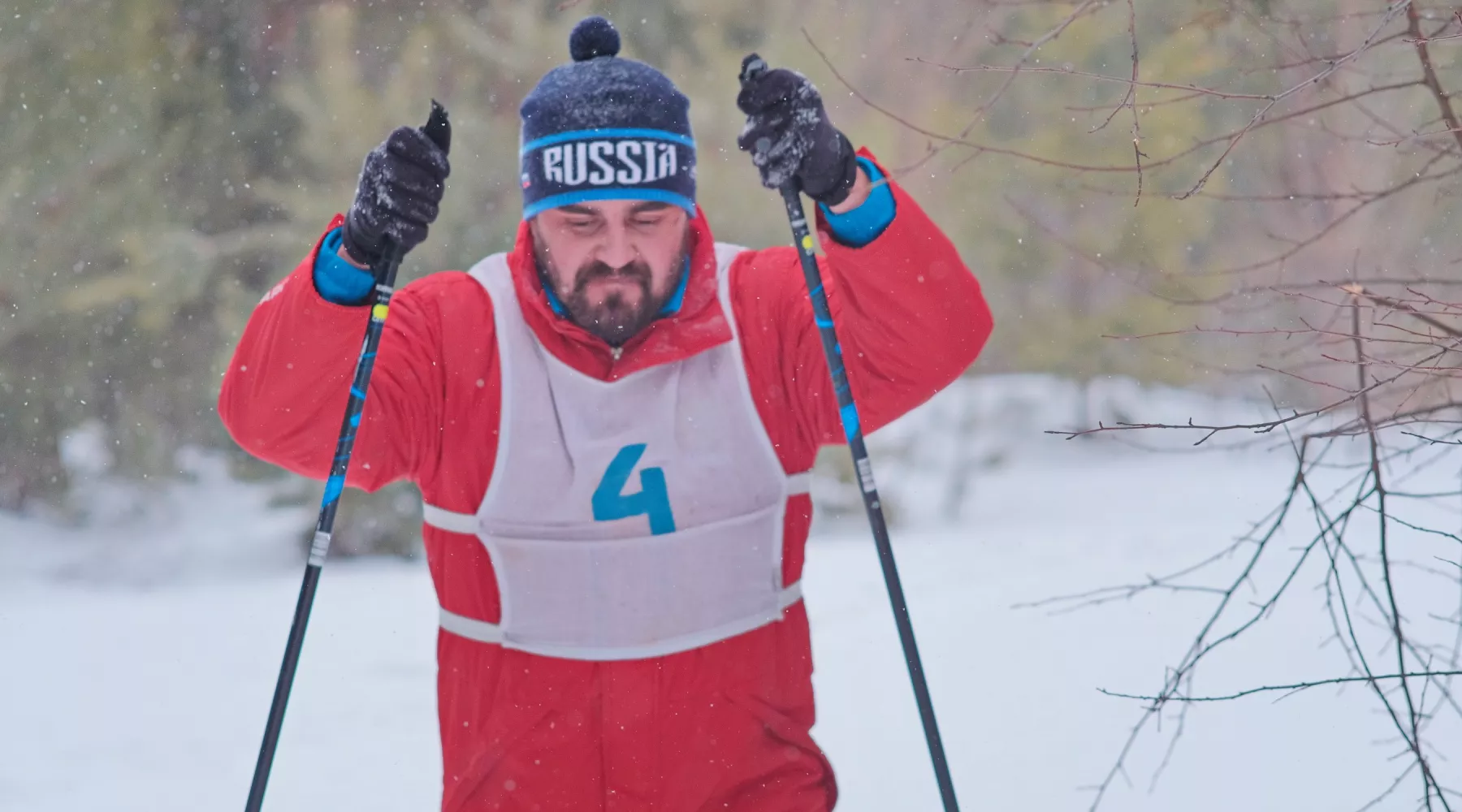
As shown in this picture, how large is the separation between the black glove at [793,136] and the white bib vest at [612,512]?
444mm

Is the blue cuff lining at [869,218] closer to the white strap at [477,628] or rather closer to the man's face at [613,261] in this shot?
the man's face at [613,261]

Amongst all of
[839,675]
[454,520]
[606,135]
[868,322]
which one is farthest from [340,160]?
[868,322]

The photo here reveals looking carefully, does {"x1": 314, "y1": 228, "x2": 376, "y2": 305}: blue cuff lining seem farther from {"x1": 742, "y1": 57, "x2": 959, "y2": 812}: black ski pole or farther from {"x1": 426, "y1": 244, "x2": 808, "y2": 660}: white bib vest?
{"x1": 742, "y1": 57, "x2": 959, "y2": 812}: black ski pole

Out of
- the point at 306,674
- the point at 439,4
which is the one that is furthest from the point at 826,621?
the point at 439,4

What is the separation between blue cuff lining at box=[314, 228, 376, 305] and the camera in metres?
2.06

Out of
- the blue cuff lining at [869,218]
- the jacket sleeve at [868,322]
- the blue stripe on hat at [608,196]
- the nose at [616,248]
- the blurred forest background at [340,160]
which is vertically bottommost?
the jacket sleeve at [868,322]

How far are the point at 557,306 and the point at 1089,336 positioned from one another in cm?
817

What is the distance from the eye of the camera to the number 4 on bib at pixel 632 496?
7.33 feet

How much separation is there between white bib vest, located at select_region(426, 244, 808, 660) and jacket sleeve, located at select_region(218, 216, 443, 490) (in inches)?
6.3

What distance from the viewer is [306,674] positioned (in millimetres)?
5617

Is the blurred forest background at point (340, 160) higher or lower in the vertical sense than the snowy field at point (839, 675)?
higher

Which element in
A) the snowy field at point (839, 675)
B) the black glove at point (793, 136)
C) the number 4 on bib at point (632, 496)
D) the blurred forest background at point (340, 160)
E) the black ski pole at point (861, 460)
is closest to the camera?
the black glove at point (793, 136)

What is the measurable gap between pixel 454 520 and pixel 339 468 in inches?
10.0

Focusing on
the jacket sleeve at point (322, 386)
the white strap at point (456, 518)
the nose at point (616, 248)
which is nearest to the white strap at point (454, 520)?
the white strap at point (456, 518)
